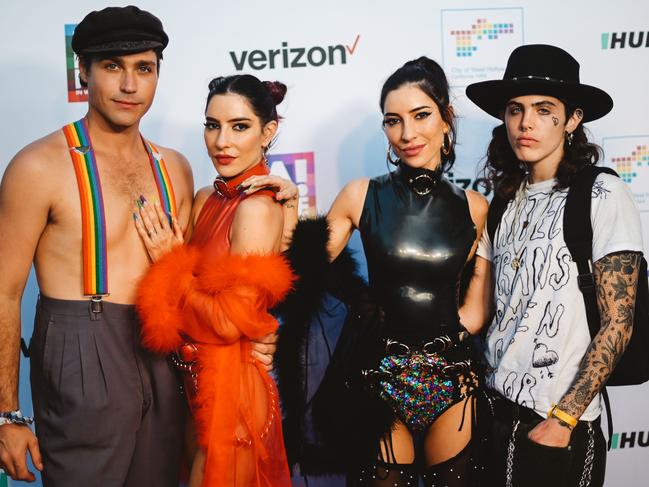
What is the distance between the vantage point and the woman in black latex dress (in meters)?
2.23

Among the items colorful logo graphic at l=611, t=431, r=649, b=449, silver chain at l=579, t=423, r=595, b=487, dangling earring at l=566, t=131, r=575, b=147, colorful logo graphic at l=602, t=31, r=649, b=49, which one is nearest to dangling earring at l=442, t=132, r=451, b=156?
dangling earring at l=566, t=131, r=575, b=147

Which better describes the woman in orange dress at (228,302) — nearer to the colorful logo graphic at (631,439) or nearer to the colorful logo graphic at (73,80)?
the colorful logo graphic at (73,80)

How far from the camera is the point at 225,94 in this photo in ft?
6.85

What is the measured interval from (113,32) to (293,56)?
128cm

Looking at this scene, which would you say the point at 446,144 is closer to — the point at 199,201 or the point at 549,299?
the point at 549,299

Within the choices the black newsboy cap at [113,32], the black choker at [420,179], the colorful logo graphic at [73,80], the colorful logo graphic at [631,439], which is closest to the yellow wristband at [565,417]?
the black choker at [420,179]

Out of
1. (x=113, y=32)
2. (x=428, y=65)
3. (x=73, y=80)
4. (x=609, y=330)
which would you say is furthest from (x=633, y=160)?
(x=73, y=80)

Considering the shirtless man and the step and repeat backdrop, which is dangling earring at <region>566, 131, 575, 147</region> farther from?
the shirtless man

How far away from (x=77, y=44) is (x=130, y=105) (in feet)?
0.84

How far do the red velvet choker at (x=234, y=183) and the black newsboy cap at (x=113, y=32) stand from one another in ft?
1.68

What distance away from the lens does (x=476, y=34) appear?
317cm

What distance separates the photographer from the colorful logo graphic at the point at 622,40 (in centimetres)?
323

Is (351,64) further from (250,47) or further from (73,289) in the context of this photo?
(73,289)

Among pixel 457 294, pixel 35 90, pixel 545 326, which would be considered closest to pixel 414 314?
pixel 457 294
